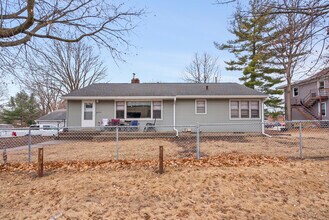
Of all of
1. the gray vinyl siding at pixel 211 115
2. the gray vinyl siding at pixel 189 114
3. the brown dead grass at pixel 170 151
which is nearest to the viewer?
the brown dead grass at pixel 170 151

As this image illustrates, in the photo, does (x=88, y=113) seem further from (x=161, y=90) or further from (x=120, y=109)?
(x=161, y=90)

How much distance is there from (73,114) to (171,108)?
6.63 m

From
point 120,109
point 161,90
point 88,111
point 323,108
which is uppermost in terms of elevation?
point 161,90

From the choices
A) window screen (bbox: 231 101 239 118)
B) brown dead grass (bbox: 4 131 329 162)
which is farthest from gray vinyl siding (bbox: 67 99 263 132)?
brown dead grass (bbox: 4 131 329 162)

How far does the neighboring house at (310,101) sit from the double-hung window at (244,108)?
11998 millimetres

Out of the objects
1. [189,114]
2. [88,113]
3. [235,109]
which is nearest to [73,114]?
[88,113]

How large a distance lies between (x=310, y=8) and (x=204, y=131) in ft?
36.4

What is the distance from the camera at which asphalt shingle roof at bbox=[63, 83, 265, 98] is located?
14.4 meters

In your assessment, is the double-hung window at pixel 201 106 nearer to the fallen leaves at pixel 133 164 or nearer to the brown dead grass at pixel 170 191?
the fallen leaves at pixel 133 164

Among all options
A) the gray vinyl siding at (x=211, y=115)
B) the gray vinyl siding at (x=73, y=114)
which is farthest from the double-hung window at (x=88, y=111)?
the gray vinyl siding at (x=211, y=115)

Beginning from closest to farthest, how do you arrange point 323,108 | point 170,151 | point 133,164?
point 133,164, point 170,151, point 323,108

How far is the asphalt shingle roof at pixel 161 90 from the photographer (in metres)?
14.4

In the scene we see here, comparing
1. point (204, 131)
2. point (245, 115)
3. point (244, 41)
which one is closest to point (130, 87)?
point (204, 131)

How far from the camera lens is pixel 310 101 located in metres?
25.5
